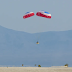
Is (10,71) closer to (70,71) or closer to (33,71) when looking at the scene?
(33,71)

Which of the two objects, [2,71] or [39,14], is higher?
[39,14]

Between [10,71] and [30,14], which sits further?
[30,14]

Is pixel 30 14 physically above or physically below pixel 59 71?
above

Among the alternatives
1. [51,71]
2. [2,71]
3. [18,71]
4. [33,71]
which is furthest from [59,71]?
[2,71]

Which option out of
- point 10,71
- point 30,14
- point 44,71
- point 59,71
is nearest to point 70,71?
point 59,71

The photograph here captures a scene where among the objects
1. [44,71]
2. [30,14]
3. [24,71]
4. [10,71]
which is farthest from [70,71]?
[30,14]

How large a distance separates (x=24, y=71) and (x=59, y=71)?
6.48 metres

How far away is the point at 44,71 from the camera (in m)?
39.8

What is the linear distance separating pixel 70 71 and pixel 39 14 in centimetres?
1262

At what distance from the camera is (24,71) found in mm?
39188

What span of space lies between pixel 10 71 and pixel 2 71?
1.40 meters

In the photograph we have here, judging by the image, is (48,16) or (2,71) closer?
(2,71)

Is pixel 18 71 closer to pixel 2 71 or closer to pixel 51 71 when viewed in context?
pixel 2 71

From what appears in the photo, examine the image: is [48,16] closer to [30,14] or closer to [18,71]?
[30,14]
